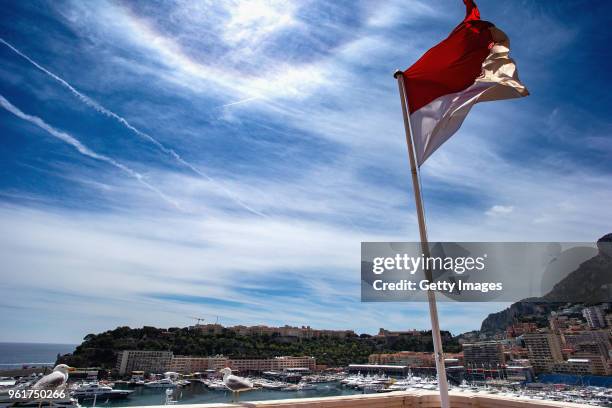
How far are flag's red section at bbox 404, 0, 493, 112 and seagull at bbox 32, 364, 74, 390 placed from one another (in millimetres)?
4731

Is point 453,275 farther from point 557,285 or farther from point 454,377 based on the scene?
point 557,285

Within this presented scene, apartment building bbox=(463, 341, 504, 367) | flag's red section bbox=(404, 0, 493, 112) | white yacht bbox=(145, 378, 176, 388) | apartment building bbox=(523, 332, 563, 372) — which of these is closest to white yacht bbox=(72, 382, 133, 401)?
white yacht bbox=(145, 378, 176, 388)

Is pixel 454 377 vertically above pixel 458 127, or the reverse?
pixel 458 127

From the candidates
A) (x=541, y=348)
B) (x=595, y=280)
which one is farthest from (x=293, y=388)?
(x=595, y=280)

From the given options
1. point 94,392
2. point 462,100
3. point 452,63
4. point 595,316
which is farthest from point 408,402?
point 595,316

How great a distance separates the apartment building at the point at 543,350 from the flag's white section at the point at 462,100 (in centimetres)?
5834

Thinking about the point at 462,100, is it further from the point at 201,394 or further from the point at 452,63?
the point at 201,394

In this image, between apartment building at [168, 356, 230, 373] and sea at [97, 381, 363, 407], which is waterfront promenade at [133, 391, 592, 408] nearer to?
sea at [97, 381, 363, 407]

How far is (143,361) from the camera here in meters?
54.8

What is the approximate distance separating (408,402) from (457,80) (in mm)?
2990

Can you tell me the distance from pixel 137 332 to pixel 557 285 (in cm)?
9181

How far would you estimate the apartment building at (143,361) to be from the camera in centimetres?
5172

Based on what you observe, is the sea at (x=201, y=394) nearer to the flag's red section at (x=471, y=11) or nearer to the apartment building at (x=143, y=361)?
the apartment building at (x=143, y=361)

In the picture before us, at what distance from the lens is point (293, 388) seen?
48.7 meters
